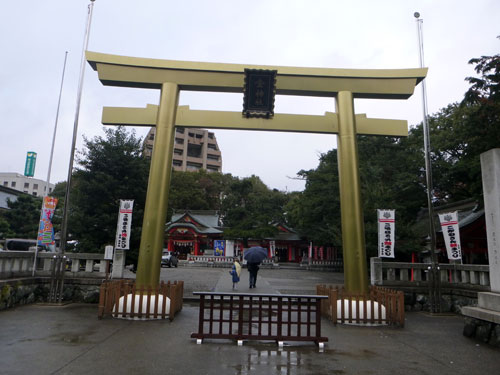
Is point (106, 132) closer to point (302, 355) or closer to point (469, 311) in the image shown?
point (302, 355)

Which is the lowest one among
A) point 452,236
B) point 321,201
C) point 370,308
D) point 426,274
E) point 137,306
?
point 137,306

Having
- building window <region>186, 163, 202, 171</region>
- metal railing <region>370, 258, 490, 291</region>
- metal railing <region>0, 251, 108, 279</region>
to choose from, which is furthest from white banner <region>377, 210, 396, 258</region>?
building window <region>186, 163, 202, 171</region>

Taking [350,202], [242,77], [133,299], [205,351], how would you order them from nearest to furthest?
[205,351] → [133,299] → [350,202] → [242,77]

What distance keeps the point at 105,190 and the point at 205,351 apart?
798cm

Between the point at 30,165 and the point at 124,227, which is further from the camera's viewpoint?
the point at 30,165

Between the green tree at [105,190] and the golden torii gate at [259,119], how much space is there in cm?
356

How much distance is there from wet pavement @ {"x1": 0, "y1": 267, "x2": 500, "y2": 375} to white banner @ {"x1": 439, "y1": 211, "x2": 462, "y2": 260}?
129 inches

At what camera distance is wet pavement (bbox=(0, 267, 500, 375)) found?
480 centimetres

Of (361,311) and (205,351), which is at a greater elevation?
(361,311)

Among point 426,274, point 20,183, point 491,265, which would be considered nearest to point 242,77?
point 491,265

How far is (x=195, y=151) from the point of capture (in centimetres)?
7338

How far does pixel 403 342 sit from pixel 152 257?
18.1 ft

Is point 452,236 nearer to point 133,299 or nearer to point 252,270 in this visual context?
point 252,270

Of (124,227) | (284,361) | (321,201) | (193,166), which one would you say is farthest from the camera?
(193,166)
